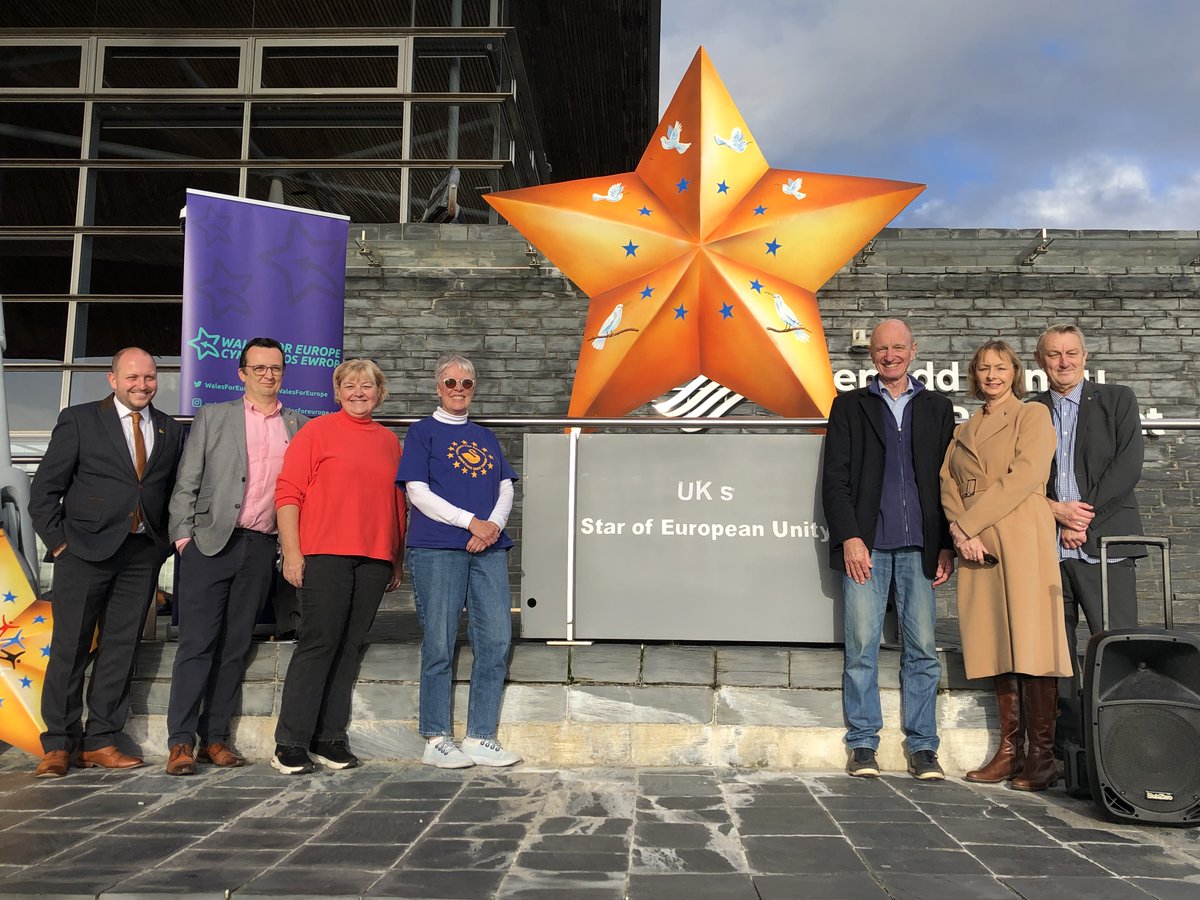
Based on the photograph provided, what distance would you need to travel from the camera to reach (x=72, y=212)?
1105cm

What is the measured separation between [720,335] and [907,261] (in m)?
5.24

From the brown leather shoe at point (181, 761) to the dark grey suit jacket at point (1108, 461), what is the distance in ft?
12.4

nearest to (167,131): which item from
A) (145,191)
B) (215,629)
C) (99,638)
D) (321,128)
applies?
(145,191)

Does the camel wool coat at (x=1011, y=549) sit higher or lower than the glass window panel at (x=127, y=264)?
lower

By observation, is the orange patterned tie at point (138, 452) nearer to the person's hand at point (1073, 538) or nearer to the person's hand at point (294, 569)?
the person's hand at point (294, 569)

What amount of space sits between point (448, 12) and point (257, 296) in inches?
300

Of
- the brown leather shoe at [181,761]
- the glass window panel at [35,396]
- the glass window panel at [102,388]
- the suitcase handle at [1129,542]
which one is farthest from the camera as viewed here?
the glass window panel at [35,396]

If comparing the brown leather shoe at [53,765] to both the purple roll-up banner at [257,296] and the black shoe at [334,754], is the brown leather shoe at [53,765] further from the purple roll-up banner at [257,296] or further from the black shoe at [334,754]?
the purple roll-up banner at [257,296]

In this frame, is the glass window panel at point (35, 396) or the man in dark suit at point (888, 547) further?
the glass window panel at point (35, 396)

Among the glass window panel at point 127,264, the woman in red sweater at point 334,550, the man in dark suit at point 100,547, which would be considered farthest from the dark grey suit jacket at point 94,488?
the glass window panel at point 127,264

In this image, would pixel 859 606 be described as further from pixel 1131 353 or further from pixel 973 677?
pixel 1131 353

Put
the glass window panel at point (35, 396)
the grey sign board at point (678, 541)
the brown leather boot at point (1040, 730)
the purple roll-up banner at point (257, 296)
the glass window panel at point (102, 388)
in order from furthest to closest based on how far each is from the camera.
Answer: the glass window panel at point (35, 396), the glass window panel at point (102, 388), the purple roll-up banner at point (257, 296), the grey sign board at point (678, 541), the brown leather boot at point (1040, 730)

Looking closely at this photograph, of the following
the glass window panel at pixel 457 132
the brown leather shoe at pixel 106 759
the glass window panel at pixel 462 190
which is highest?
the glass window panel at pixel 457 132

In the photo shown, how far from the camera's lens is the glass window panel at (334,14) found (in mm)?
11531
